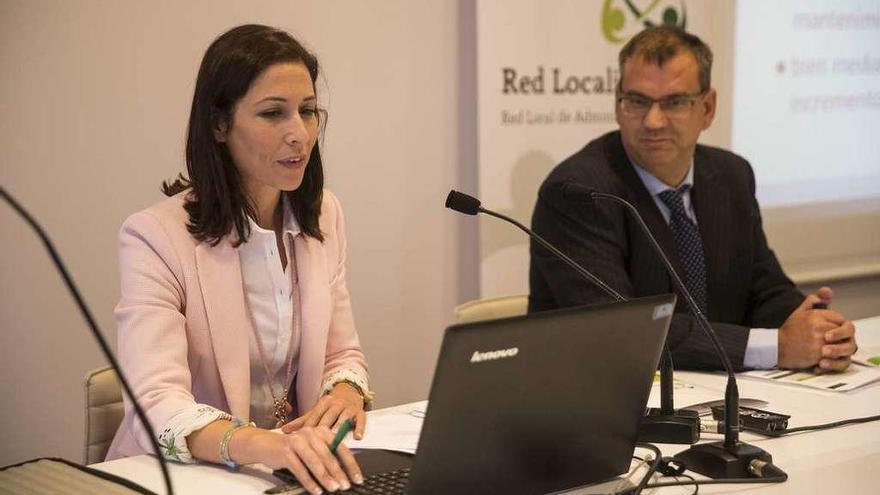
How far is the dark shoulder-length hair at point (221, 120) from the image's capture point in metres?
2.29

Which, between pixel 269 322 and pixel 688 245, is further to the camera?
pixel 688 245

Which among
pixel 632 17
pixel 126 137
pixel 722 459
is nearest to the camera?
pixel 722 459

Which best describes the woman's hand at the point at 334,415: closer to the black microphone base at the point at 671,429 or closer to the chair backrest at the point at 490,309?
the black microphone base at the point at 671,429

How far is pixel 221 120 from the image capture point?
233 centimetres

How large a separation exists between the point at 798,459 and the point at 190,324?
1.19 meters

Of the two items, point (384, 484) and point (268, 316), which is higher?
point (268, 316)

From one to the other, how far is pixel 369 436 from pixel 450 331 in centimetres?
64

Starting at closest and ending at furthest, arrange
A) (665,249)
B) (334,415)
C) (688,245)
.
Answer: (334,415) → (665,249) → (688,245)

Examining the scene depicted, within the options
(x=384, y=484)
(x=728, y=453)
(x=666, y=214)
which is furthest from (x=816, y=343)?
(x=384, y=484)

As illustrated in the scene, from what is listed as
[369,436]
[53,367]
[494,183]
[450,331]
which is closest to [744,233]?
[494,183]

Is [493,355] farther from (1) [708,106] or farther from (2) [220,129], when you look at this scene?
(1) [708,106]

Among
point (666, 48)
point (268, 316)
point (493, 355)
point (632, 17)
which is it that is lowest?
point (268, 316)

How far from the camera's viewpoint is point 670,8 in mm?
4301

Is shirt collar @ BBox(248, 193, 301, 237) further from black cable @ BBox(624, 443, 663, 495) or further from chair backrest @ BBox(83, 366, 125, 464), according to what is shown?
black cable @ BBox(624, 443, 663, 495)
